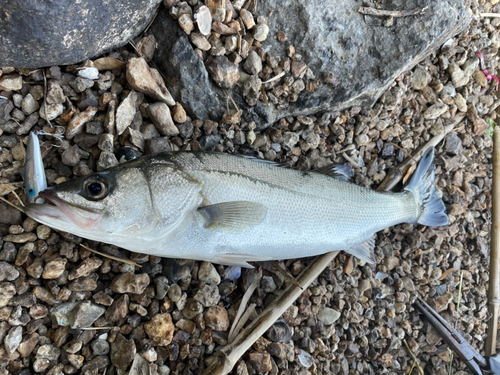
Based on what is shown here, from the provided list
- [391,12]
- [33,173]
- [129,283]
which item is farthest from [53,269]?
[391,12]

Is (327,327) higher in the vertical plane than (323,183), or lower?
lower

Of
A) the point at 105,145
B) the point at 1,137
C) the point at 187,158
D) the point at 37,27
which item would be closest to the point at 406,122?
the point at 187,158

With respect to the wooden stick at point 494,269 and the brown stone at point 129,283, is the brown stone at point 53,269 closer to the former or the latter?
the brown stone at point 129,283

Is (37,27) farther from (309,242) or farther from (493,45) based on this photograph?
(493,45)

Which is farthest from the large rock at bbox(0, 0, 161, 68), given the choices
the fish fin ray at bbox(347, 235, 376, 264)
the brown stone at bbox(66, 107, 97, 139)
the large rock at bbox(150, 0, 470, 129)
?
the fish fin ray at bbox(347, 235, 376, 264)

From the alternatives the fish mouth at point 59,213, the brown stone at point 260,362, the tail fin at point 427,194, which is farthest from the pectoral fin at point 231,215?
the tail fin at point 427,194
